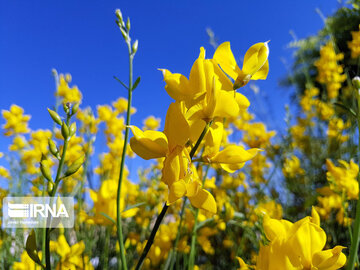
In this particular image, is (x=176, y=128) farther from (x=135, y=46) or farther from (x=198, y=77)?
(x=135, y=46)

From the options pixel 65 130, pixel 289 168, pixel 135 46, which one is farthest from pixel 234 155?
pixel 289 168

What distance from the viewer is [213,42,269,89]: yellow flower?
39 cm

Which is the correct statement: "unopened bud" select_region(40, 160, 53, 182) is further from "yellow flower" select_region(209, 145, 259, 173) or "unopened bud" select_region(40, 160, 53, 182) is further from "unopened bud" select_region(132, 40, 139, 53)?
"unopened bud" select_region(132, 40, 139, 53)

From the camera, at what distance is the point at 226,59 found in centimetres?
40

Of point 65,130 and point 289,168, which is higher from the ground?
point 289,168

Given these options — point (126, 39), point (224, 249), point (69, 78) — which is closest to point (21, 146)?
point (69, 78)

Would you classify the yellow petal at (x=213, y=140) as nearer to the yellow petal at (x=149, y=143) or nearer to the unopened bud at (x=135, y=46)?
the yellow petal at (x=149, y=143)

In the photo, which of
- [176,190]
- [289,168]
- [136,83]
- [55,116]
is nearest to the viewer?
[176,190]

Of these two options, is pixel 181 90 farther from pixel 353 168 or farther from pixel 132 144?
pixel 353 168

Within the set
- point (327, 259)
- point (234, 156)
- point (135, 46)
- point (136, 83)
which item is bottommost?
point (327, 259)

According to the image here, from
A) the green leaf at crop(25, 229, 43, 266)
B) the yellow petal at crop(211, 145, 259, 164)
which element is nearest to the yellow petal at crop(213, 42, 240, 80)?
the yellow petal at crop(211, 145, 259, 164)

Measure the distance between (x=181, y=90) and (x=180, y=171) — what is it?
0.33 feet

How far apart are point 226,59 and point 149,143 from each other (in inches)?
6.2

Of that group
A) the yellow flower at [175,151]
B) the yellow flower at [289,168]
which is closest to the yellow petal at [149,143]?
the yellow flower at [175,151]
